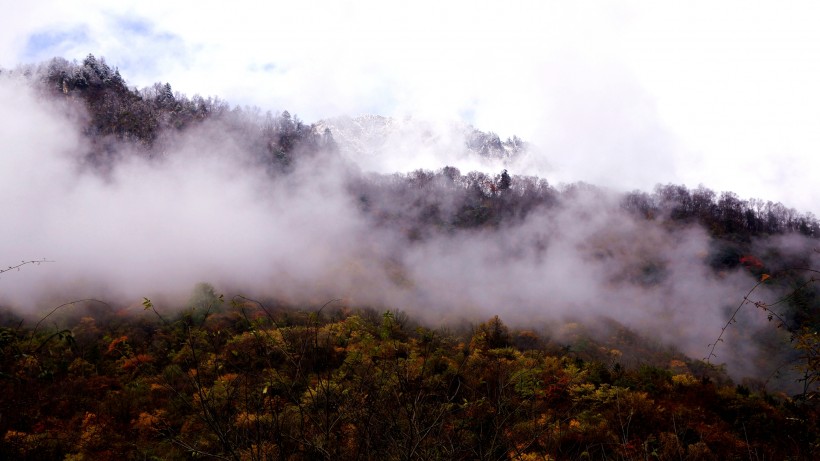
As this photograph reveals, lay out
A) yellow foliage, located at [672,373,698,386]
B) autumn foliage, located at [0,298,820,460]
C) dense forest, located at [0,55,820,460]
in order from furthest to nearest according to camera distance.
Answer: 1. yellow foliage, located at [672,373,698,386]
2. autumn foliage, located at [0,298,820,460]
3. dense forest, located at [0,55,820,460]

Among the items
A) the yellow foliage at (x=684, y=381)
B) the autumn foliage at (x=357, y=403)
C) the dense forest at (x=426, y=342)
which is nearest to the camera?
the dense forest at (x=426, y=342)

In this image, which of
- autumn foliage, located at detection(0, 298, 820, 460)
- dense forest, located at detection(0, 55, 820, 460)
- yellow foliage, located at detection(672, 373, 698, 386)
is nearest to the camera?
dense forest, located at detection(0, 55, 820, 460)

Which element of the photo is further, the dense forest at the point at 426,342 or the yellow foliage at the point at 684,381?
the yellow foliage at the point at 684,381

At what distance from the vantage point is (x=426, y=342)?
675 inches

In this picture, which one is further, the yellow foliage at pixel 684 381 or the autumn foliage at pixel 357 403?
the yellow foliage at pixel 684 381

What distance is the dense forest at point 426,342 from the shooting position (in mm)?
3906

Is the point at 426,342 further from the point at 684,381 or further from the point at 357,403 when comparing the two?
the point at 357,403

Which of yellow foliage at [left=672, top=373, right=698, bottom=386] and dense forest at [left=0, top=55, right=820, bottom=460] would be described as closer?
dense forest at [left=0, top=55, right=820, bottom=460]

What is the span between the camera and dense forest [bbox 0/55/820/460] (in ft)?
12.8

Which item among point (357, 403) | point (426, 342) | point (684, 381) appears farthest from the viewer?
point (426, 342)

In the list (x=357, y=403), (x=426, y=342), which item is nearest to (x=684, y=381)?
(x=426, y=342)

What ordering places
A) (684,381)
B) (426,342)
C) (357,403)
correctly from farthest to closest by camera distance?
(426,342) < (684,381) < (357,403)

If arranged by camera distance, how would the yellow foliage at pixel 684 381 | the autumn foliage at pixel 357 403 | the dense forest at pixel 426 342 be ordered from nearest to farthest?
1. the dense forest at pixel 426 342
2. the autumn foliage at pixel 357 403
3. the yellow foliage at pixel 684 381

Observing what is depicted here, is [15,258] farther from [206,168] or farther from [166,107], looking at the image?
[166,107]
